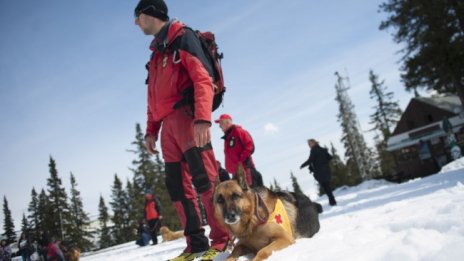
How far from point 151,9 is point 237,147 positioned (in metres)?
4.38

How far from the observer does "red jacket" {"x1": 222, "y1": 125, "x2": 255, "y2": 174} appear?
25.2 feet

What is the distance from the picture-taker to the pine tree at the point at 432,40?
18281 mm

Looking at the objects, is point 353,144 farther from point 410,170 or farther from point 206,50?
point 206,50

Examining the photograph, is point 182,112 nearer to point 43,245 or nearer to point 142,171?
point 43,245

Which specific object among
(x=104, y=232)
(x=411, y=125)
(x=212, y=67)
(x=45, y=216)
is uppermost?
(x=411, y=125)

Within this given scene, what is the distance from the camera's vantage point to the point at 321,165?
11.4 metres

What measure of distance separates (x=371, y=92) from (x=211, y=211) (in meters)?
63.8

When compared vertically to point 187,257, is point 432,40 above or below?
above

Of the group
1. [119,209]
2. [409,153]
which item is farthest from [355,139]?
[119,209]

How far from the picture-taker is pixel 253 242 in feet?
11.0

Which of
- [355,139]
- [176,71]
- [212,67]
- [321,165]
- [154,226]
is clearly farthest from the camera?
[355,139]

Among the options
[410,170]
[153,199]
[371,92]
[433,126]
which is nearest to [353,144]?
[410,170]

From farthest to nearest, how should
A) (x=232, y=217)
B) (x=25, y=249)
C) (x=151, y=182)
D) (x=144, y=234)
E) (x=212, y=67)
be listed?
(x=151, y=182) → (x=25, y=249) → (x=144, y=234) → (x=212, y=67) → (x=232, y=217)

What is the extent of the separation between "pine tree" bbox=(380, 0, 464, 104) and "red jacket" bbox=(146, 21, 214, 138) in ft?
61.2
